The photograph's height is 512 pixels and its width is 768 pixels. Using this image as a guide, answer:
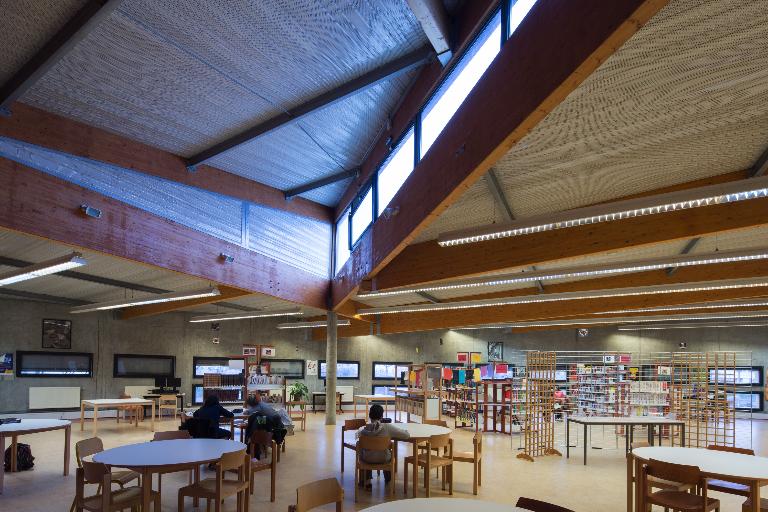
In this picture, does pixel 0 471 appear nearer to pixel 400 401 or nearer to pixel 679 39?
pixel 679 39

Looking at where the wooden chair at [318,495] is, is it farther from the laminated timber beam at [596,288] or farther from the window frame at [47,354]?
the window frame at [47,354]

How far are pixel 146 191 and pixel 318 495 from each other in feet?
22.4

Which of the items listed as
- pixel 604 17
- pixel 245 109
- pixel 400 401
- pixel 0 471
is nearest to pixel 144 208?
pixel 245 109

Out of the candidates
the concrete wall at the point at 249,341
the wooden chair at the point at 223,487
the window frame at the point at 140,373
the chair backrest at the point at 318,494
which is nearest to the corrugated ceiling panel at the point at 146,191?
the wooden chair at the point at 223,487

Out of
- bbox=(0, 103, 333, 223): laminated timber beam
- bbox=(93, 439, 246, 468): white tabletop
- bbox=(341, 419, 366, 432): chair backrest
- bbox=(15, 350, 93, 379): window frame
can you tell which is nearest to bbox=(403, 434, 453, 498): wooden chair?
bbox=(341, 419, 366, 432): chair backrest

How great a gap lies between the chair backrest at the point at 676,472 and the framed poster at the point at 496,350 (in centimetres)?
1963

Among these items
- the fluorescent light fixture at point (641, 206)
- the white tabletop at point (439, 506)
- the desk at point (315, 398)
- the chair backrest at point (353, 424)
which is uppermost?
the fluorescent light fixture at point (641, 206)

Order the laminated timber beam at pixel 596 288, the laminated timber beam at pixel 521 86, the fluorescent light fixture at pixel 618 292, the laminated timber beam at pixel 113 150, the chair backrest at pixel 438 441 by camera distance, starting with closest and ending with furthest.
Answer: the laminated timber beam at pixel 521 86, the laminated timber beam at pixel 113 150, the chair backrest at pixel 438 441, the fluorescent light fixture at pixel 618 292, the laminated timber beam at pixel 596 288

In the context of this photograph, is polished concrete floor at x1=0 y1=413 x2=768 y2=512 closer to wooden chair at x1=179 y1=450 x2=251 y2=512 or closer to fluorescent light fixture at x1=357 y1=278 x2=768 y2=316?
wooden chair at x1=179 y1=450 x2=251 y2=512

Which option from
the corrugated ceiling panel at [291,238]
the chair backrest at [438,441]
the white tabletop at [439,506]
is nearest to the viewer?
the white tabletop at [439,506]

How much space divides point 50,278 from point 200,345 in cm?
776

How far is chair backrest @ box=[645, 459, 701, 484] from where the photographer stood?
5758 millimetres

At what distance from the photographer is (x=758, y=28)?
12.8ft

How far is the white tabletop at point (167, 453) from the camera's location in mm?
5734
